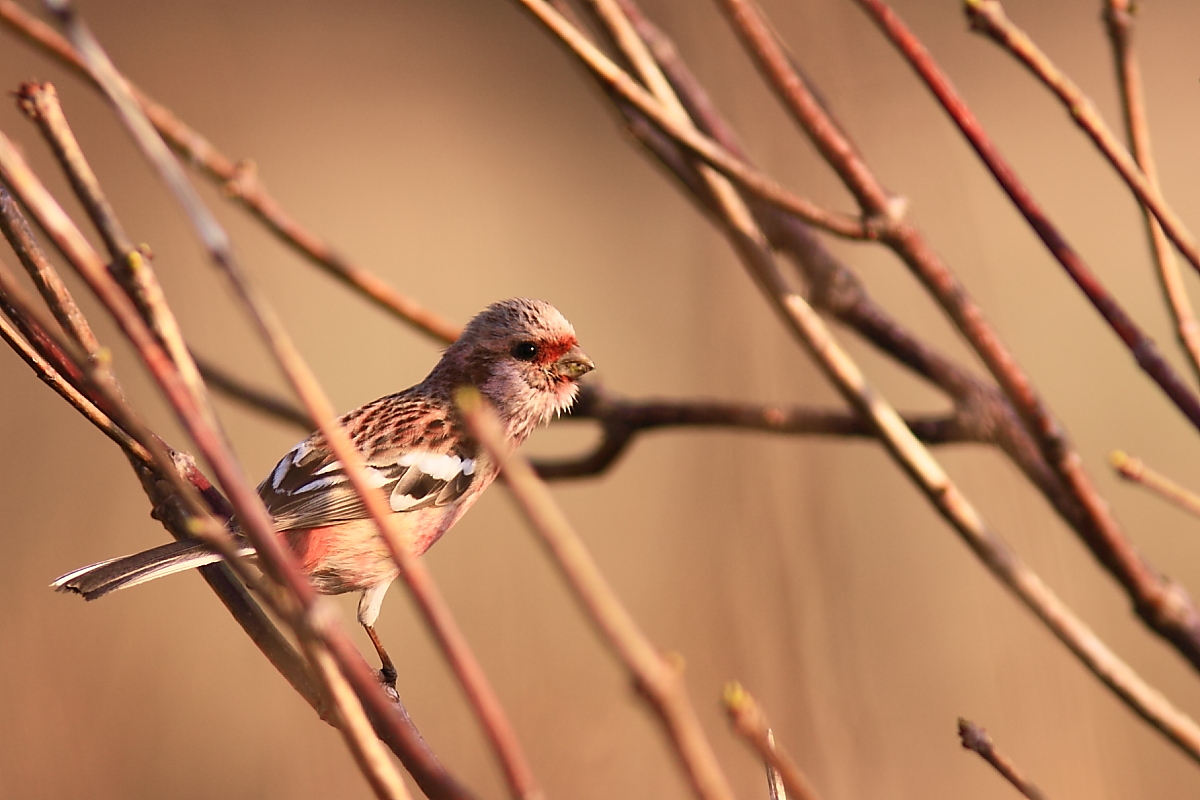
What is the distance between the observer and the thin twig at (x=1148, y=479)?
2.78 ft

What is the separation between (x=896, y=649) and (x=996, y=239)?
205 centimetres

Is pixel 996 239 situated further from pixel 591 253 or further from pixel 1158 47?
pixel 591 253

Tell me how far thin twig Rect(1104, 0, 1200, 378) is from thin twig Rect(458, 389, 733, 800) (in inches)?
26.8

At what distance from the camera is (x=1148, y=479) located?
87 centimetres

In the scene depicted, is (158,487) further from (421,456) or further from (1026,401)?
(1026,401)

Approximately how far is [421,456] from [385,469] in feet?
0.29

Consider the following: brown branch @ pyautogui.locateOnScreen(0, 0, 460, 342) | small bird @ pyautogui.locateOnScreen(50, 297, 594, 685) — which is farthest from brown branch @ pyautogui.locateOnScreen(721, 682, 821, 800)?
small bird @ pyautogui.locateOnScreen(50, 297, 594, 685)

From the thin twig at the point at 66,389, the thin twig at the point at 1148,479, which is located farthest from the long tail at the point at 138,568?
the thin twig at the point at 1148,479

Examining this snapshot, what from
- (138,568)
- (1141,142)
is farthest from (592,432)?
(1141,142)

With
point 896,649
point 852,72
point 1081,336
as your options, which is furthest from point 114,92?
point 1081,336

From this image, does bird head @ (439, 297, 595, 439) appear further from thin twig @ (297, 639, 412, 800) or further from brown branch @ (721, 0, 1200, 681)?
thin twig @ (297, 639, 412, 800)

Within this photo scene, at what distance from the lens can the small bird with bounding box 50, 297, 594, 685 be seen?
1931 millimetres

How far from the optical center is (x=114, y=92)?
2.00 feet

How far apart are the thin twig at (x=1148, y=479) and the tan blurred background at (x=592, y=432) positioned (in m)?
1.02
